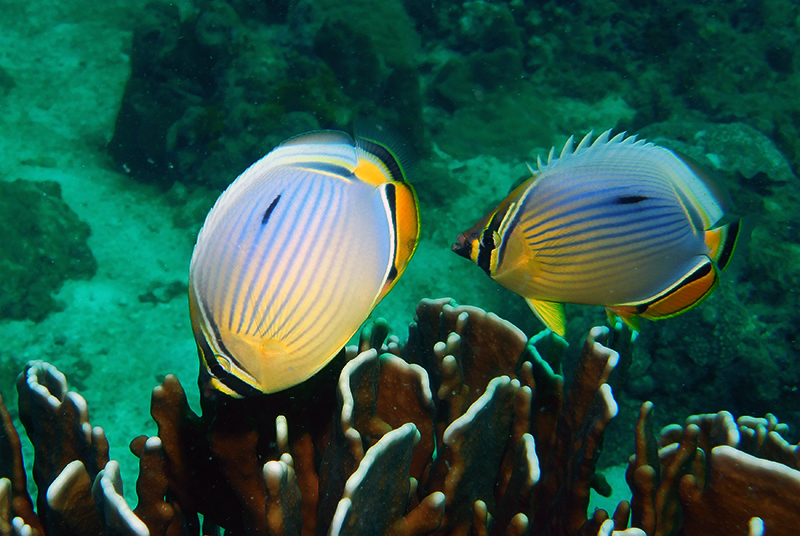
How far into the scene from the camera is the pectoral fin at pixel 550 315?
1.93 metres

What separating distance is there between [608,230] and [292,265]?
4.13ft

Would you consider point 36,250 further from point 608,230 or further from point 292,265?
point 608,230

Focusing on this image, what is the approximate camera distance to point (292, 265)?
3.44 ft

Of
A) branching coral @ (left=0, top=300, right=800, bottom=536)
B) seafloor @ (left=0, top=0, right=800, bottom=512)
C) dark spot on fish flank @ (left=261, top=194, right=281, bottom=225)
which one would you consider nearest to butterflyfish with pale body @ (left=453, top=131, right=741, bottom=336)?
seafloor @ (left=0, top=0, right=800, bottom=512)

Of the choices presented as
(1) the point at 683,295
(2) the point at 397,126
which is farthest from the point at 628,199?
(2) the point at 397,126

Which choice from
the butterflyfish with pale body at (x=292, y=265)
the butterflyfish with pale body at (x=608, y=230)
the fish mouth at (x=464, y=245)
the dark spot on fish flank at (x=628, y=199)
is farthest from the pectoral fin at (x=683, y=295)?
the butterflyfish with pale body at (x=292, y=265)

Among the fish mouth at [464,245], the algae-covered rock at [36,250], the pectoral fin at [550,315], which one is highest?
the fish mouth at [464,245]

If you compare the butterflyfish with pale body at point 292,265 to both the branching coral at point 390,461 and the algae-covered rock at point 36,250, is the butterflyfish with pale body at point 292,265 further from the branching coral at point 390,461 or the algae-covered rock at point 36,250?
the algae-covered rock at point 36,250

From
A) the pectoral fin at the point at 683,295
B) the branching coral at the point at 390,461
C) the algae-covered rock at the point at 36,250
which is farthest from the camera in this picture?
the algae-covered rock at the point at 36,250

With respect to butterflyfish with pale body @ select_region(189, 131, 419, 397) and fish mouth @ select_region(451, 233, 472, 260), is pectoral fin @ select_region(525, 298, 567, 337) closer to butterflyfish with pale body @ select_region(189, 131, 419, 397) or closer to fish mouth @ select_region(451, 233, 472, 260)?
fish mouth @ select_region(451, 233, 472, 260)

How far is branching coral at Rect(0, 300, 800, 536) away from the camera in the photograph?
1.44 meters

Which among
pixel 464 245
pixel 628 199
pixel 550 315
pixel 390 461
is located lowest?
pixel 390 461

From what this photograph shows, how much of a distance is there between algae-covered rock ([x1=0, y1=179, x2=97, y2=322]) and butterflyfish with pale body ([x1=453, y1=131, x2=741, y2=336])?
5962 millimetres

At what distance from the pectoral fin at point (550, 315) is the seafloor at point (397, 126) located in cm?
49
